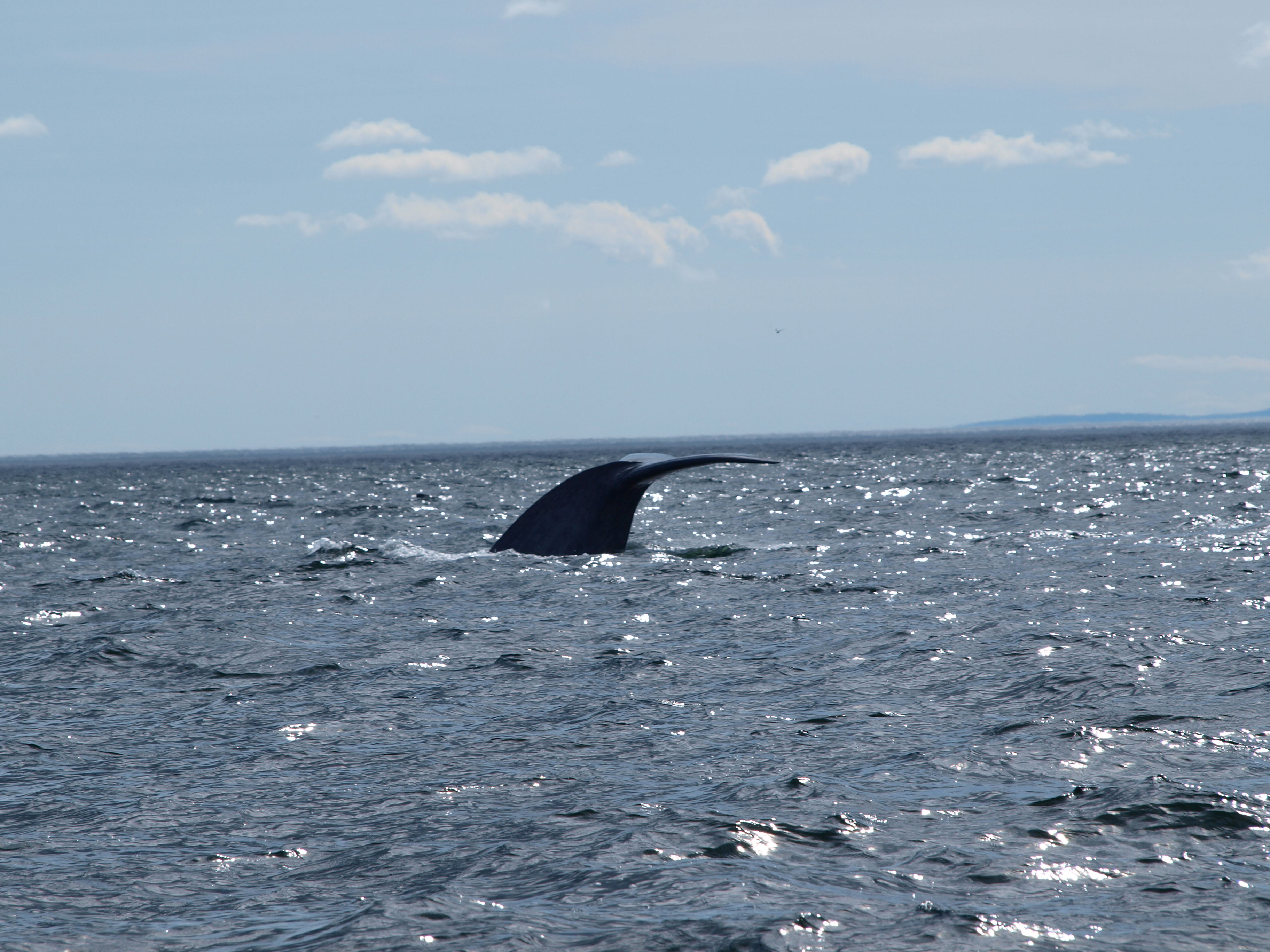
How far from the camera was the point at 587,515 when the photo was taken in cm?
2066

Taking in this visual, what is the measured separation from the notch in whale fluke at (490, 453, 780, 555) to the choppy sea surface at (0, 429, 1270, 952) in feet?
1.11

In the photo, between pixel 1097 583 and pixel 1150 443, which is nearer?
pixel 1097 583

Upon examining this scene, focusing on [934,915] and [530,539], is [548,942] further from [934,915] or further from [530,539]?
[530,539]

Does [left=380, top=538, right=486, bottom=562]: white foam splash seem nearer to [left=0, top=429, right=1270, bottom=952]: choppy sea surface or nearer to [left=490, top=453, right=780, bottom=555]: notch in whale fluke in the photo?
[left=490, top=453, right=780, bottom=555]: notch in whale fluke

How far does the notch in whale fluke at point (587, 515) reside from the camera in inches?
776

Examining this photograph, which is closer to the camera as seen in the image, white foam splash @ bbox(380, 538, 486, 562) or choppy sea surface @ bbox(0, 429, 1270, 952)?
choppy sea surface @ bbox(0, 429, 1270, 952)

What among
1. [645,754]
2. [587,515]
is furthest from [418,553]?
[645,754]

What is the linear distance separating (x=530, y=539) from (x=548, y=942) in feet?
52.2

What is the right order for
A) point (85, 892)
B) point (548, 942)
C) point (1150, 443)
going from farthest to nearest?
point (1150, 443), point (85, 892), point (548, 942)

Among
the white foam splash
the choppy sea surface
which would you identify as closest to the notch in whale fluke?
the choppy sea surface

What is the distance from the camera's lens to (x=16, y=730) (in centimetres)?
959

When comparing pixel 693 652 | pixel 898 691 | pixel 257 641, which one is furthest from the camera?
pixel 257 641

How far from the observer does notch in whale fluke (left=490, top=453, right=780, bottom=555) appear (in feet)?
64.6

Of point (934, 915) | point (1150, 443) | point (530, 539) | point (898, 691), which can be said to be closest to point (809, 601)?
point (898, 691)
